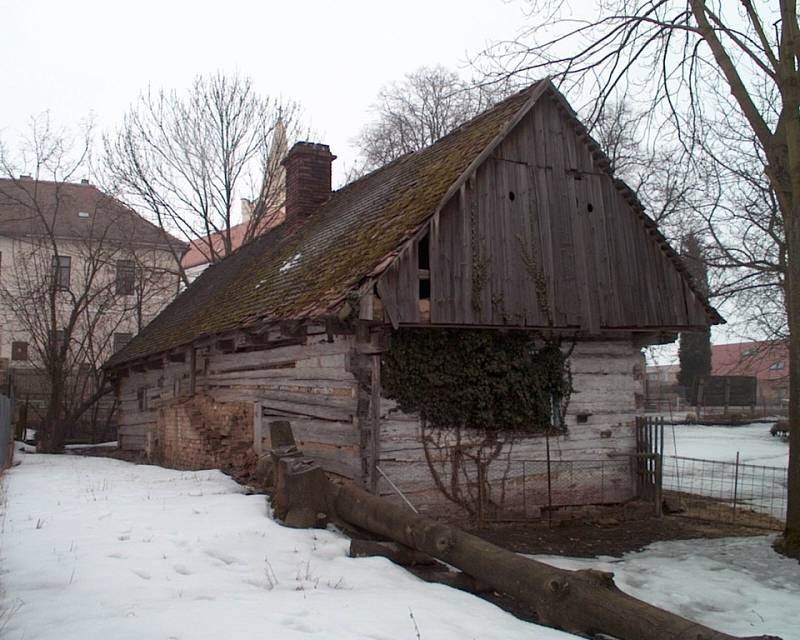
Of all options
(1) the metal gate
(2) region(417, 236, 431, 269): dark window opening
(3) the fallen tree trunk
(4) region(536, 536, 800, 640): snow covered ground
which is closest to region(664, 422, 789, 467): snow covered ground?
(1) the metal gate

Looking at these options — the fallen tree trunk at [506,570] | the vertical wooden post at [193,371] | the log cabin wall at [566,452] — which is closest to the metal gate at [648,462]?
the log cabin wall at [566,452]

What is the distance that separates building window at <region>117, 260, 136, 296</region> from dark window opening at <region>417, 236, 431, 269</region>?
1937 centimetres

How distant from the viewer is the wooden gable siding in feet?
31.8

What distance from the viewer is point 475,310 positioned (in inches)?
386

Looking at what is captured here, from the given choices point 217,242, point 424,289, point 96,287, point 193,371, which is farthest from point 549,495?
point 217,242

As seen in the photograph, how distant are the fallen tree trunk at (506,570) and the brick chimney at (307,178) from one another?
11382mm

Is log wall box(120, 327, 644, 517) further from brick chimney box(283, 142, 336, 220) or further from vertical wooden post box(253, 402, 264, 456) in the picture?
brick chimney box(283, 142, 336, 220)

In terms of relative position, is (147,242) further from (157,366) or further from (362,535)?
(362,535)

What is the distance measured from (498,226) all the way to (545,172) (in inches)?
50.9

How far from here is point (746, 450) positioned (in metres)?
21.0

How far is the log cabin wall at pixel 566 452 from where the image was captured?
9.65 m

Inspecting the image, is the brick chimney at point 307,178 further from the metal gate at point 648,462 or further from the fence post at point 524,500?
the metal gate at point 648,462

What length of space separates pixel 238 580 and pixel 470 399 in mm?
5138

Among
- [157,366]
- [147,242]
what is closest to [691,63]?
[157,366]
